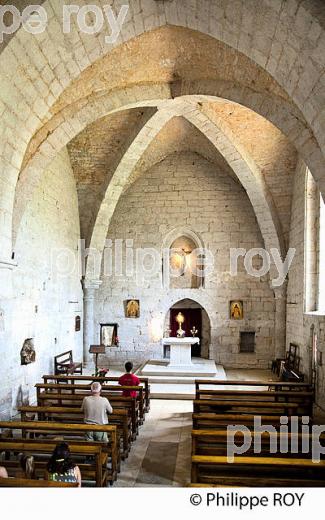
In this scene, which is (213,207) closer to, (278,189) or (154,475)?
(278,189)

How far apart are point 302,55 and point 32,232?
6.69 metres

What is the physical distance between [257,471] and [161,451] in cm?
153

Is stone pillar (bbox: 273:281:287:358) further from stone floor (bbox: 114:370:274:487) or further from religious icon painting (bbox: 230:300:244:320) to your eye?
stone floor (bbox: 114:370:274:487)

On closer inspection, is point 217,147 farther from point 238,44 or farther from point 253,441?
point 253,441

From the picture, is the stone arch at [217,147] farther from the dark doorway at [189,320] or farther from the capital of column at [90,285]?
the dark doorway at [189,320]

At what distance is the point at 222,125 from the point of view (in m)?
10.8

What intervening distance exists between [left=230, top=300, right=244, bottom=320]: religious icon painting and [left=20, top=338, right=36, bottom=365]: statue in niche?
6.95 m

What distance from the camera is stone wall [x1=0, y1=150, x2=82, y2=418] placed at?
766cm

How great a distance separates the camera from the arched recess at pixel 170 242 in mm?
14617

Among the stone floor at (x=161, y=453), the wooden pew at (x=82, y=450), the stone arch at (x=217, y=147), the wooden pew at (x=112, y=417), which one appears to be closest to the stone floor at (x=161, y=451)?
the stone floor at (x=161, y=453)

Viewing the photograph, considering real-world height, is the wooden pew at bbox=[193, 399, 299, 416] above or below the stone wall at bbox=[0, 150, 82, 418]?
below

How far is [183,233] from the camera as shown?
14.7m

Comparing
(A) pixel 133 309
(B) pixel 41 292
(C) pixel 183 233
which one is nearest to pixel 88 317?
(A) pixel 133 309

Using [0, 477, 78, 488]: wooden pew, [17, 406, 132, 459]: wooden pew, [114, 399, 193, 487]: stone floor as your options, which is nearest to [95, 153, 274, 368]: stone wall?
[114, 399, 193, 487]: stone floor
